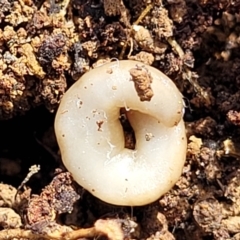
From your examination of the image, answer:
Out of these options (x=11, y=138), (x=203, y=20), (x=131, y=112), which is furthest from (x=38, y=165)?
(x=203, y=20)

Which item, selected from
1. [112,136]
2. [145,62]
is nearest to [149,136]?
[112,136]

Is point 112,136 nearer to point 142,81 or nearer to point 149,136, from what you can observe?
point 149,136

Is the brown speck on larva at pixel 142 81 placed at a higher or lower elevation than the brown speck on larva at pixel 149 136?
higher

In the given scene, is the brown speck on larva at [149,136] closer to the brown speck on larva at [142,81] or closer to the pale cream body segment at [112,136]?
the pale cream body segment at [112,136]

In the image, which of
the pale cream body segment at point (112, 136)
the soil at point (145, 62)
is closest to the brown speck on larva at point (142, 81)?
the pale cream body segment at point (112, 136)

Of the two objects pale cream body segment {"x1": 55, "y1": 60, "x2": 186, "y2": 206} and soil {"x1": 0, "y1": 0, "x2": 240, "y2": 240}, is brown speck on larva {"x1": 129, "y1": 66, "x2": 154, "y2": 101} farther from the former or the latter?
soil {"x1": 0, "y1": 0, "x2": 240, "y2": 240}

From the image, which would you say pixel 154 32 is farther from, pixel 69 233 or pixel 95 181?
pixel 69 233

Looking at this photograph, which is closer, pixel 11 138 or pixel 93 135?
pixel 93 135
